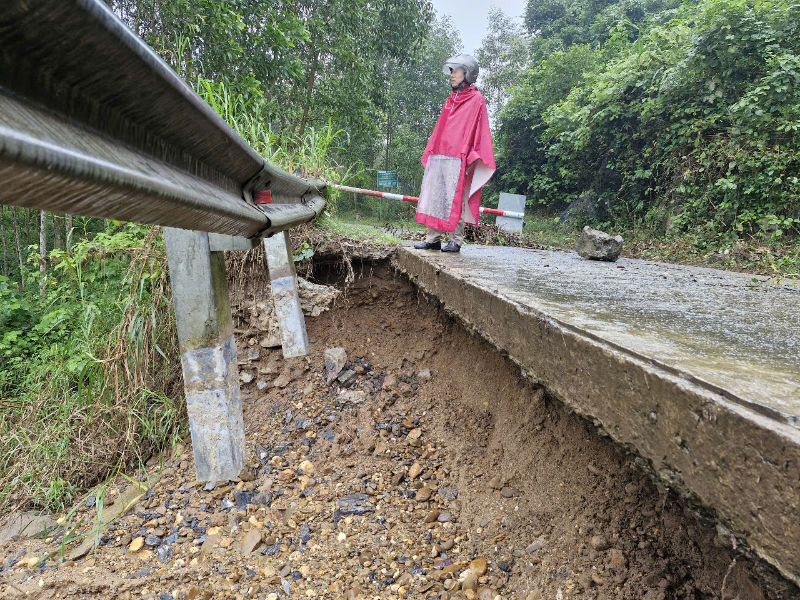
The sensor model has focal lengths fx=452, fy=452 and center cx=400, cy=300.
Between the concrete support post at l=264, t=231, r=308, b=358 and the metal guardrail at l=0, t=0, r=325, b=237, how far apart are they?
73.4 inches

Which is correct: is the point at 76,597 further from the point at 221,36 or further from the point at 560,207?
the point at 560,207

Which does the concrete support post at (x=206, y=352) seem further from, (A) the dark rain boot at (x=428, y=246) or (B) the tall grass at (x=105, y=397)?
(A) the dark rain boot at (x=428, y=246)

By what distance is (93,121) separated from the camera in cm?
66

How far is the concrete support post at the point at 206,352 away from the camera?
1977 millimetres

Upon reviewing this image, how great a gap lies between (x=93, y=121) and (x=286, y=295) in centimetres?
233

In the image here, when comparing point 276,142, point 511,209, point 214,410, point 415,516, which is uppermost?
point 276,142

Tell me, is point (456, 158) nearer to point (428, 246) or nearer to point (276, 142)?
point (428, 246)

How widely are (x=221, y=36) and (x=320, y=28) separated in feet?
14.8

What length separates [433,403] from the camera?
271cm

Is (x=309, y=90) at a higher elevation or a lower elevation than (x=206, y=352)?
higher

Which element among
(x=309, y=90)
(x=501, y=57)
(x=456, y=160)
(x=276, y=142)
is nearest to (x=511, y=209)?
(x=456, y=160)

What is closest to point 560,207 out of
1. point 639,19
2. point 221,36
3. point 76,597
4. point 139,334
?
point 639,19

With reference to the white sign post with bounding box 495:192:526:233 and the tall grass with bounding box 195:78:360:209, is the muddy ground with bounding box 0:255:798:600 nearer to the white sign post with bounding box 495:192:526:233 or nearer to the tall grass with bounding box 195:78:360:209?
the tall grass with bounding box 195:78:360:209

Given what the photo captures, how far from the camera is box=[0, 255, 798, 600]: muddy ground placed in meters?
1.41
